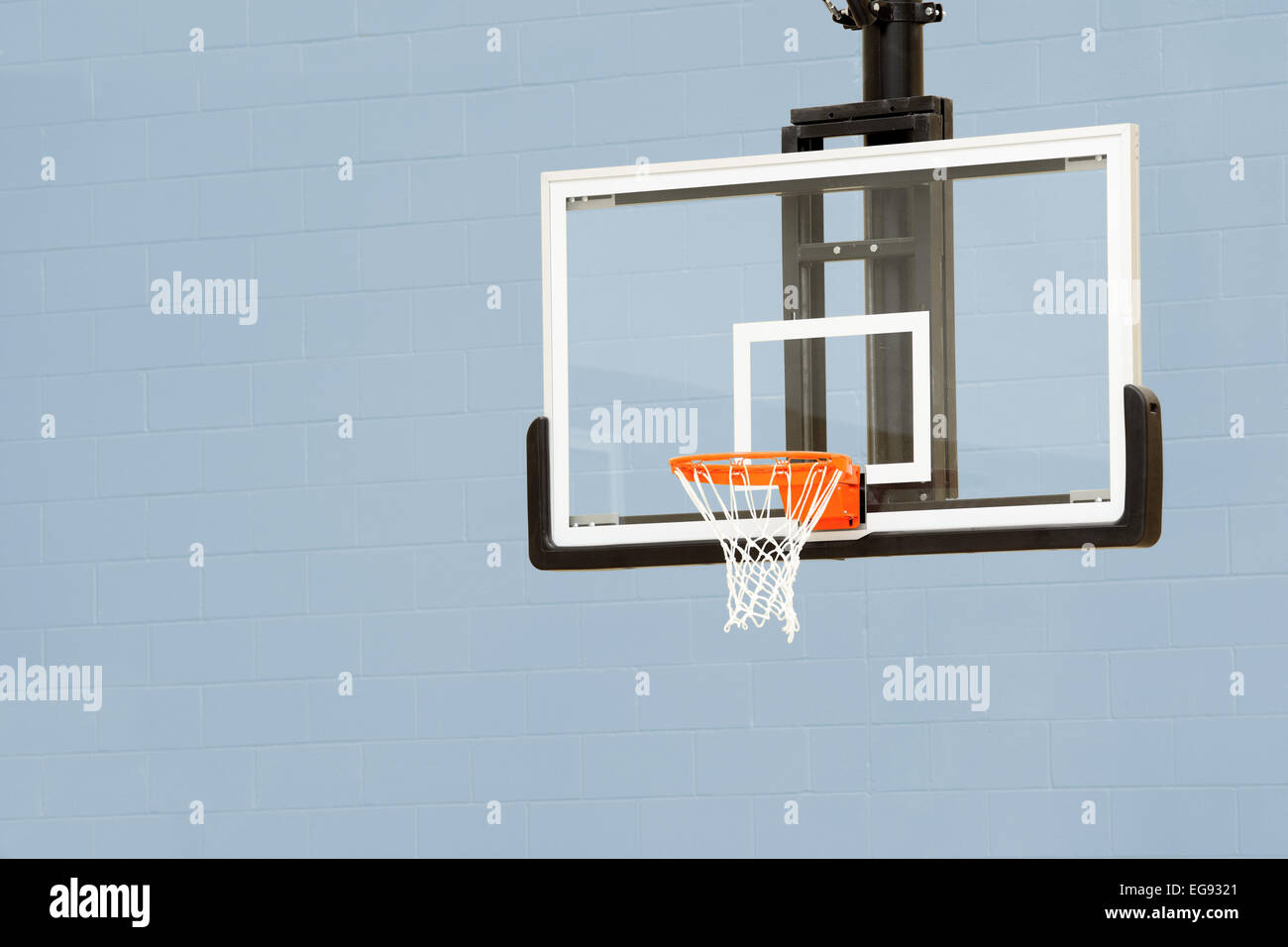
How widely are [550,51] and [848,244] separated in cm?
199

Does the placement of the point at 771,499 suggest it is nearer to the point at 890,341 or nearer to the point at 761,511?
the point at 761,511

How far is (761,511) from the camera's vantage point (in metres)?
4.13

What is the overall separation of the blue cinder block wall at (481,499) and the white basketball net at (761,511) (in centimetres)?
133

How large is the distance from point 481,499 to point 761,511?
67.7 inches

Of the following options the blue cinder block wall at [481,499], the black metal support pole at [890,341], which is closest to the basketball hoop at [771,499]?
the black metal support pole at [890,341]

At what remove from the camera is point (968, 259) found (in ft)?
13.3

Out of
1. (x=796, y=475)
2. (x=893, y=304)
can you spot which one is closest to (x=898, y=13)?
(x=893, y=304)

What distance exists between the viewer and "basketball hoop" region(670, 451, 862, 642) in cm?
405

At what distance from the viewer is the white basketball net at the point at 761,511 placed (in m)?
4.06

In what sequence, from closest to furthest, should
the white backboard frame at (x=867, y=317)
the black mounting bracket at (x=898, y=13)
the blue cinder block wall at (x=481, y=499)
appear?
the white backboard frame at (x=867, y=317) < the black mounting bracket at (x=898, y=13) < the blue cinder block wall at (x=481, y=499)

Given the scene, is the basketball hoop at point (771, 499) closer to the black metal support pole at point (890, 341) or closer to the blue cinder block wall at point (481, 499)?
the black metal support pole at point (890, 341)

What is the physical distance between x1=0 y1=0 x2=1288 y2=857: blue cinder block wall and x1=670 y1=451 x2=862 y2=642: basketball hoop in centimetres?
133
